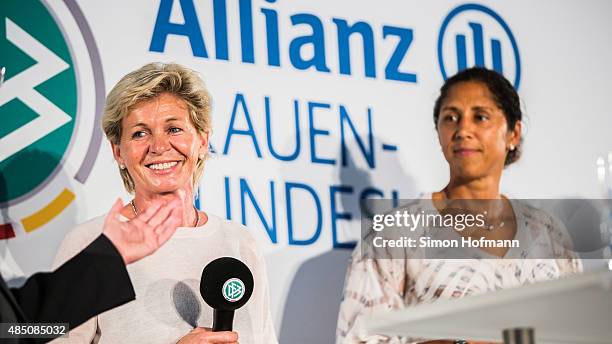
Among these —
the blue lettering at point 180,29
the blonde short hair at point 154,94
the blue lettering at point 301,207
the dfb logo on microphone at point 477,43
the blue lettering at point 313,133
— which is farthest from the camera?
the dfb logo on microphone at point 477,43

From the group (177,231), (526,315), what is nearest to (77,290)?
(177,231)

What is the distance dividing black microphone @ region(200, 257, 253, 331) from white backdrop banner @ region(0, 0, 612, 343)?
504mm

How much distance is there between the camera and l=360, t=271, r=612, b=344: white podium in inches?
61.9

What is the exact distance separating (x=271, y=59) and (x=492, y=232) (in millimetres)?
1246

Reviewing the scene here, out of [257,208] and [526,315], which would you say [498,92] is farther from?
[526,315]

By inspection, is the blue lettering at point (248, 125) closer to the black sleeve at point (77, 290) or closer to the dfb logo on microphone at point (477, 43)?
the black sleeve at point (77, 290)

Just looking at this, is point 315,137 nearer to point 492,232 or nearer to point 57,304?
point 492,232

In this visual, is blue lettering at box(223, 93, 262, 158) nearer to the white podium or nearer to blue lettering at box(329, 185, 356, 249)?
blue lettering at box(329, 185, 356, 249)

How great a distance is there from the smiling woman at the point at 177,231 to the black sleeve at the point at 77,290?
131mm

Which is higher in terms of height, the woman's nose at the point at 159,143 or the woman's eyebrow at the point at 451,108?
the woman's eyebrow at the point at 451,108

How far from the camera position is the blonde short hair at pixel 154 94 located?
3.69 m

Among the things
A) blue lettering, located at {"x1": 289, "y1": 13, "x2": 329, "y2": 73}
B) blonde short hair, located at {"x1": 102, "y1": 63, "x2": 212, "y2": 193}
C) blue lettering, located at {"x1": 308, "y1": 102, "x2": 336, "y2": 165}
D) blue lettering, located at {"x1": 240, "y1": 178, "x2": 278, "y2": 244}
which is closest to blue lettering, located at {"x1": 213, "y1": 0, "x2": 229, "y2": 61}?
blonde short hair, located at {"x1": 102, "y1": 63, "x2": 212, "y2": 193}

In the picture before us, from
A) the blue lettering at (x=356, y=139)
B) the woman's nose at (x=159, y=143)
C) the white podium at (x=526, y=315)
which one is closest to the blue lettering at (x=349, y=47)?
the blue lettering at (x=356, y=139)

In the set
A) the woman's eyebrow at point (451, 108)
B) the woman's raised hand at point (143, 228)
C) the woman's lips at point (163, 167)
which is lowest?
the woman's raised hand at point (143, 228)
